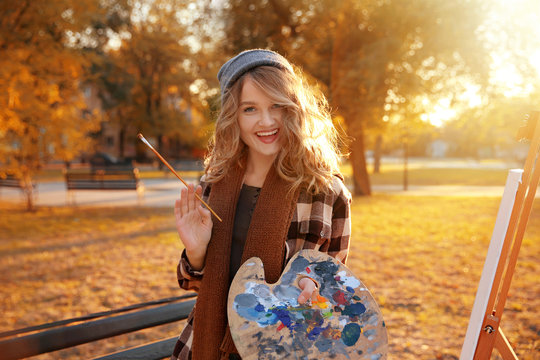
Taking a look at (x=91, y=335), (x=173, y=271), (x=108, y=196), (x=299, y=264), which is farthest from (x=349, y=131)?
(x=299, y=264)

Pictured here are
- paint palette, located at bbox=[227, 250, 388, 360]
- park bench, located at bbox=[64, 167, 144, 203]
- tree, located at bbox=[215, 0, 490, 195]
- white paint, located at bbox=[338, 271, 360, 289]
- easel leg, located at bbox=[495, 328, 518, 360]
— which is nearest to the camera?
paint palette, located at bbox=[227, 250, 388, 360]

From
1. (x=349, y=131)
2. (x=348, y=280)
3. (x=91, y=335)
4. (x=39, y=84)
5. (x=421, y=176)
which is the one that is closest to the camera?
(x=348, y=280)

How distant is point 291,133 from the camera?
1795 millimetres

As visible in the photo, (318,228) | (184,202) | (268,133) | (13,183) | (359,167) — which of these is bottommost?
(13,183)

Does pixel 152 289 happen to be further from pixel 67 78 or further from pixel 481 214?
pixel 481 214

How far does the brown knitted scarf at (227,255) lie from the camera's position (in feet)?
5.55

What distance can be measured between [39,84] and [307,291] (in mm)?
8980

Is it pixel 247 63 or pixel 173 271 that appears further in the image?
pixel 173 271

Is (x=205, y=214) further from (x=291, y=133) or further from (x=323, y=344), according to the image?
(x=323, y=344)

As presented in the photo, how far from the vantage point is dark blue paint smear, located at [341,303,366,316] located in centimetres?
150

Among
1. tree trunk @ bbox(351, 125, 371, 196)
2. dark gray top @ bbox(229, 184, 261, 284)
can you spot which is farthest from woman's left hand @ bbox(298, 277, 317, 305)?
tree trunk @ bbox(351, 125, 371, 196)

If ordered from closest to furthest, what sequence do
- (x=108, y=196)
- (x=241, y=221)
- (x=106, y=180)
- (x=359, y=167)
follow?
(x=241, y=221)
(x=106, y=180)
(x=359, y=167)
(x=108, y=196)

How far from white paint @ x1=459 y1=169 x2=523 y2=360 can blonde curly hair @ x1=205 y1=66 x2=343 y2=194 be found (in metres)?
0.69

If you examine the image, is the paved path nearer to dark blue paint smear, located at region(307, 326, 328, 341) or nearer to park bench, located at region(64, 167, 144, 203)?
park bench, located at region(64, 167, 144, 203)
